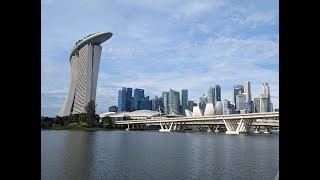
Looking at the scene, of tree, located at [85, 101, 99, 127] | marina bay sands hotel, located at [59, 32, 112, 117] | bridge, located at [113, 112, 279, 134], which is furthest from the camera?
marina bay sands hotel, located at [59, 32, 112, 117]

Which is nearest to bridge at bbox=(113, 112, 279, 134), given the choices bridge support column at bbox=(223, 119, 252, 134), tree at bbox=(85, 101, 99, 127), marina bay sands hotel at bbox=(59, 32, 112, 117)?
bridge support column at bbox=(223, 119, 252, 134)

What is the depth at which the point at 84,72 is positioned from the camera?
106375mm

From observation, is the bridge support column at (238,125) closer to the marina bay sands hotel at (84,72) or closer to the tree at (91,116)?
the tree at (91,116)

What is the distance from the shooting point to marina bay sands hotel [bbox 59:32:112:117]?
106 meters

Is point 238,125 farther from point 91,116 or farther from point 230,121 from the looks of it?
Result: point 91,116

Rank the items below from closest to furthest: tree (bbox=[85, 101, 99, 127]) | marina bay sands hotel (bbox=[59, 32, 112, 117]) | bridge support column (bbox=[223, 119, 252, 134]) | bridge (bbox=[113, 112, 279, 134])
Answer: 1. bridge (bbox=[113, 112, 279, 134])
2. bridge support column (bbox=[223, 119, 252, 134])
3. tree (bbox=[85, 101, 99, 127])
4. marina bay sands hotel (bbox=[59, 32, 112, 117])

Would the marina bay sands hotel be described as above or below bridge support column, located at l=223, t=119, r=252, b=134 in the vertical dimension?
above

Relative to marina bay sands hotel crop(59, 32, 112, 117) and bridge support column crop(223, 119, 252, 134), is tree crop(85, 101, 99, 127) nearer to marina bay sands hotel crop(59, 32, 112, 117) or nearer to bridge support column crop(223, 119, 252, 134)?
marina bay sands hotel crop(59, 32, 112, 117)

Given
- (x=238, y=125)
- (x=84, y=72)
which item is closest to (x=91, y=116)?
(x=84, y=72)

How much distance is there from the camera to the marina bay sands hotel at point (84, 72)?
106312mm

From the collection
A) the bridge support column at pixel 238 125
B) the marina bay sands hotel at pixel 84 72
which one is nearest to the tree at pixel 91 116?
the marina bay sands hotel at pixel 84 72
